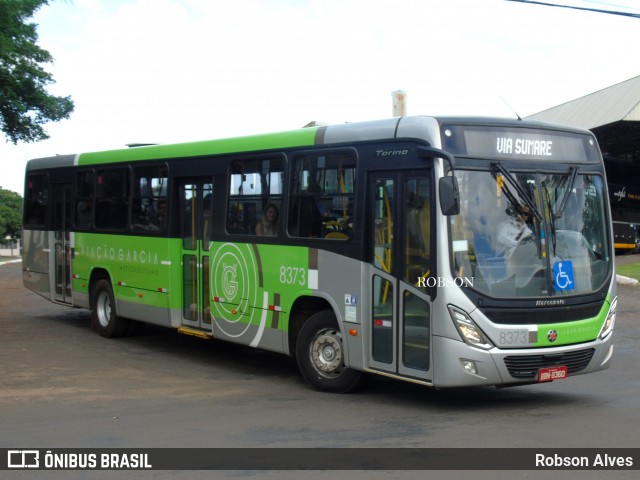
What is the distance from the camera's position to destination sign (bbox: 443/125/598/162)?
898cm

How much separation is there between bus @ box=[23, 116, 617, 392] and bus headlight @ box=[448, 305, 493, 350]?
0.05 ft

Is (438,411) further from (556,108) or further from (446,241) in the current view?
(556,108)

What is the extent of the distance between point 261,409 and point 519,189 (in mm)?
3642

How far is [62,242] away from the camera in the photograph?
16734 mm

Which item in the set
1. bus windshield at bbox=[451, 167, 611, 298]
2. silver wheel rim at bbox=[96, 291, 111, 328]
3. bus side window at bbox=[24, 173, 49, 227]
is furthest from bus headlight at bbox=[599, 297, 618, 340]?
bus side window at bbox=[24, 173, 49, 227]

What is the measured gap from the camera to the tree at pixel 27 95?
804 inches

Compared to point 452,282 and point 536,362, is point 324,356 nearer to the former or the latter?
point 452,282

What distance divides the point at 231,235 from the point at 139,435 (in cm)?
422

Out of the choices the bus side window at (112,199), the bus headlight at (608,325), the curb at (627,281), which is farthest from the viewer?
the curb at (627,281)

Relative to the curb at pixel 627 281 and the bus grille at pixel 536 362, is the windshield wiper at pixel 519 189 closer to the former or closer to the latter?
the bus grille at pixel 536 362

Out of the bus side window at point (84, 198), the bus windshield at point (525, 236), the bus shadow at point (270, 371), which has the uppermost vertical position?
the bus side window at point (84, 198)

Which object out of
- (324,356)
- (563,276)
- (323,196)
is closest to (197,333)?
(324,356)

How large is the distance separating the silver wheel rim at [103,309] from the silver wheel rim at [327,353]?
6264mm

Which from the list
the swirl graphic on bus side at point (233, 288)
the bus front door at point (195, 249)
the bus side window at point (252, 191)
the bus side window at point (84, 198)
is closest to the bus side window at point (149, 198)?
the bus front door at point (195, 249)
